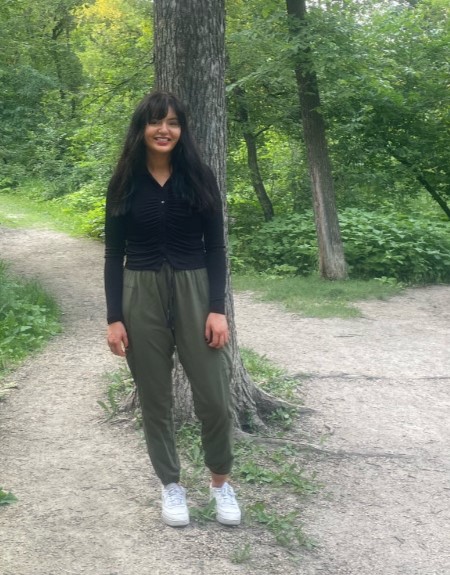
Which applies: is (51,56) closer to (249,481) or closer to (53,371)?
(53,371)

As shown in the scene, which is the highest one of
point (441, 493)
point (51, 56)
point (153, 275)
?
point (51, 56)

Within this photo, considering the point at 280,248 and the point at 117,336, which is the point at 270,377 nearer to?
the point at 117,336

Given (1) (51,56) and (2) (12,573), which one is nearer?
(2) (12,573)

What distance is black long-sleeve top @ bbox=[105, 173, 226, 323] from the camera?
344 centimetres

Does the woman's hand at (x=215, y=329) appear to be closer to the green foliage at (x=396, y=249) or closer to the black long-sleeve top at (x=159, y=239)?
the black long-sleeve top at (x=159, y=239)

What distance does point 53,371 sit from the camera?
253 inches

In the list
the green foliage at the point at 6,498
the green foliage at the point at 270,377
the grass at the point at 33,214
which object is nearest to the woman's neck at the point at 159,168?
the green foliage at the point at 6,498

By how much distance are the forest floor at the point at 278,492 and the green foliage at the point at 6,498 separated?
5 cm

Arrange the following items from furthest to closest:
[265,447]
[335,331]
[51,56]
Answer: [51,56] → [335,331] → [265,447]

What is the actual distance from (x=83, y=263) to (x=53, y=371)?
645 cm

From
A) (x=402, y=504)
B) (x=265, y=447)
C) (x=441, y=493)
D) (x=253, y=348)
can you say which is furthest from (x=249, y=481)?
(x=253, y=348)

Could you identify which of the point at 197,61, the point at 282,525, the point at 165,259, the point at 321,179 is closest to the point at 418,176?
the point at 321,179

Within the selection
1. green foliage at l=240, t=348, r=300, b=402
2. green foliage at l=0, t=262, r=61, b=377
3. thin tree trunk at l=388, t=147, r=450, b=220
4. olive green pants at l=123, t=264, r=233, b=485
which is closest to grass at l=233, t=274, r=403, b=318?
thin tree trunk at l=388, t=147, r=450, b=220

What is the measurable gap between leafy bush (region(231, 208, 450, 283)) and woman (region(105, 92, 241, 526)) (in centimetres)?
910
